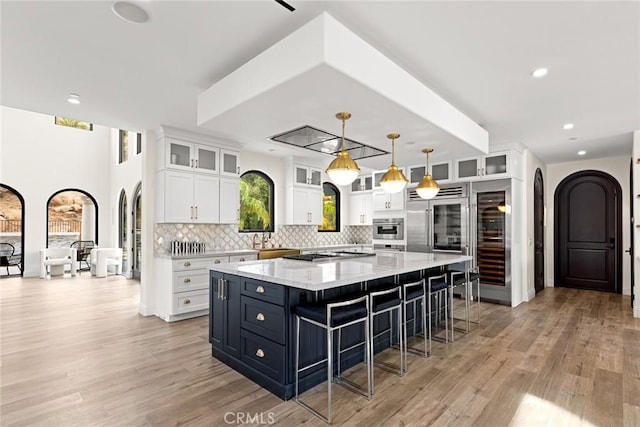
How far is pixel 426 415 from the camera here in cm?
231

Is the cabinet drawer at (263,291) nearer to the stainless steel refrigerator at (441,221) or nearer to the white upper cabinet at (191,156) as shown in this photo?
the white upper cabinet at (191,156)

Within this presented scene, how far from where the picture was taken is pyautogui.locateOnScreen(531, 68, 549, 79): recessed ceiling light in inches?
114

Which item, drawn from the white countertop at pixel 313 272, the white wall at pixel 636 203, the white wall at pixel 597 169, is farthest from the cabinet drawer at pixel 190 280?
the white wall at pixel 597 169

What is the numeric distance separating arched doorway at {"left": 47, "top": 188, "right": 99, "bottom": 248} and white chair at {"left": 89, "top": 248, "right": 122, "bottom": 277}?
3.17 metres

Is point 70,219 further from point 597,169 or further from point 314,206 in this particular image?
point 597,169

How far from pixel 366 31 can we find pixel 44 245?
388 inches

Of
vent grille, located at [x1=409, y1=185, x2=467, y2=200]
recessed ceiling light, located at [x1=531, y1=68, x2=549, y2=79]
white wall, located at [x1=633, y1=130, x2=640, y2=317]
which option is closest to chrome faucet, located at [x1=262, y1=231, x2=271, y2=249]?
vent grille, located at [x1=409, y1=185, x2=467, y2=200]

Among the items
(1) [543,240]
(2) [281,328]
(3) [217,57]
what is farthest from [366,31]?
(1) [543,240]

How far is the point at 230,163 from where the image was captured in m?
5.45

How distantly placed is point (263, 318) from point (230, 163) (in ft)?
10.8

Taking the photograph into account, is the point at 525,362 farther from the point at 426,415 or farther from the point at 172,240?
the point at 172,240

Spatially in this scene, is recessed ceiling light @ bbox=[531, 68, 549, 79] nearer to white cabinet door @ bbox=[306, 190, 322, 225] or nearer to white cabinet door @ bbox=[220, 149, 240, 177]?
white cabinet door @ bbox=[220, 149, 240, 177]

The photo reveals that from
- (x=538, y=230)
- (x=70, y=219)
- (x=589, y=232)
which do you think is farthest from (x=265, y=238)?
(x=70, y=219)

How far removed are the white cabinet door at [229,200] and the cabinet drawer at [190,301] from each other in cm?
114
